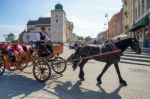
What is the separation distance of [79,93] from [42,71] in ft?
7.23

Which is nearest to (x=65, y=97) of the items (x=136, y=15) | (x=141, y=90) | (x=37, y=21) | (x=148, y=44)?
(x=141, y=90)

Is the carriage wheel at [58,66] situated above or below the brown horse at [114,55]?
below

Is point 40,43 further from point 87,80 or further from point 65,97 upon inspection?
point 65,97

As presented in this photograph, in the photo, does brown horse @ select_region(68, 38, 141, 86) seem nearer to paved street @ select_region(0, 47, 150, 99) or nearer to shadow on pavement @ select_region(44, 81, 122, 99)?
paved street @ select_region(0, 47, 150, 99)

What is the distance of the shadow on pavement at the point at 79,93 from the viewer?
8484mm

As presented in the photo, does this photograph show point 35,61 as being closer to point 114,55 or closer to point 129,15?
point 114,55

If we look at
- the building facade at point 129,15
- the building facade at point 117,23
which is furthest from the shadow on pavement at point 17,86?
the building facade at point 117,23

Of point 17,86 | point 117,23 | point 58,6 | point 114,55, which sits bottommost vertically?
point 17,86

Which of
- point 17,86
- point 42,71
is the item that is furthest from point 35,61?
point 17,86

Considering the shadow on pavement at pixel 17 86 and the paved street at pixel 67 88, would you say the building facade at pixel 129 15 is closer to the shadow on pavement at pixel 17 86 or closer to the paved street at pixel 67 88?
the paved street at pixel 67 88

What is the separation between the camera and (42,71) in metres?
10.6

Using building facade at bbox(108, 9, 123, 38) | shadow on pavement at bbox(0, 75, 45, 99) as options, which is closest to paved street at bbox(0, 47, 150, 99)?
shadow on pavement at bbox(0, 75, 45, 99)

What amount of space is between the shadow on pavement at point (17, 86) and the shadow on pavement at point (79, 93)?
2.37 feet

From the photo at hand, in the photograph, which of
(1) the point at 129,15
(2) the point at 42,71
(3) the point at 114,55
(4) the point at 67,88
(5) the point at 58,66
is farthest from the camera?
(1) the point at 129,15
